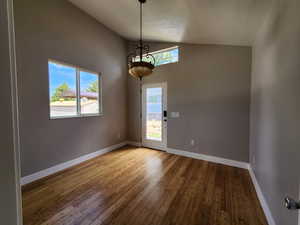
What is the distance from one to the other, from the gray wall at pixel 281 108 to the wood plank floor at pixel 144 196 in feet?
1.60

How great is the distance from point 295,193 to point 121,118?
4039 millimetres

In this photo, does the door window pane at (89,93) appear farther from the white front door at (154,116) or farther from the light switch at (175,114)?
the light switch at (175,114)

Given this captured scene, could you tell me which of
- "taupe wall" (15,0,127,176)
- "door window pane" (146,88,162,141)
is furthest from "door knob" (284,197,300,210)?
"door window pane" (146,88,162,141)

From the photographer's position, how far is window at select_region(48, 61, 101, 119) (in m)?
2.77

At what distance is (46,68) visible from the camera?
2586 mm

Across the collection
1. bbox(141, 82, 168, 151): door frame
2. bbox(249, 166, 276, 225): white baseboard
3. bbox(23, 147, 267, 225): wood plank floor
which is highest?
bbox(141, 82, 168, 151): door frame

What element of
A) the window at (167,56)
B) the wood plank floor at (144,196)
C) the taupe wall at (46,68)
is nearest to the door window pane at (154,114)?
the window at (167,56)

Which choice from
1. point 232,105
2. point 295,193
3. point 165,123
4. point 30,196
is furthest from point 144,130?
point 295,193

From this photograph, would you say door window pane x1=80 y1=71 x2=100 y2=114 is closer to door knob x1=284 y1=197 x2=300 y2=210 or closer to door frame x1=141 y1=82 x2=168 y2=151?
door frame x1=141 y1=82 x2=168 y2=151

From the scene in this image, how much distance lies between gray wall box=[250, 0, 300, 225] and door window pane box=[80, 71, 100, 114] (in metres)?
3.49

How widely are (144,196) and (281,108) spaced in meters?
2.01

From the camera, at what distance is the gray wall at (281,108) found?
1.09 m

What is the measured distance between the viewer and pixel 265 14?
1.78 m

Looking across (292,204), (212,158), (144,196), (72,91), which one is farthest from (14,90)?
(212,158)
